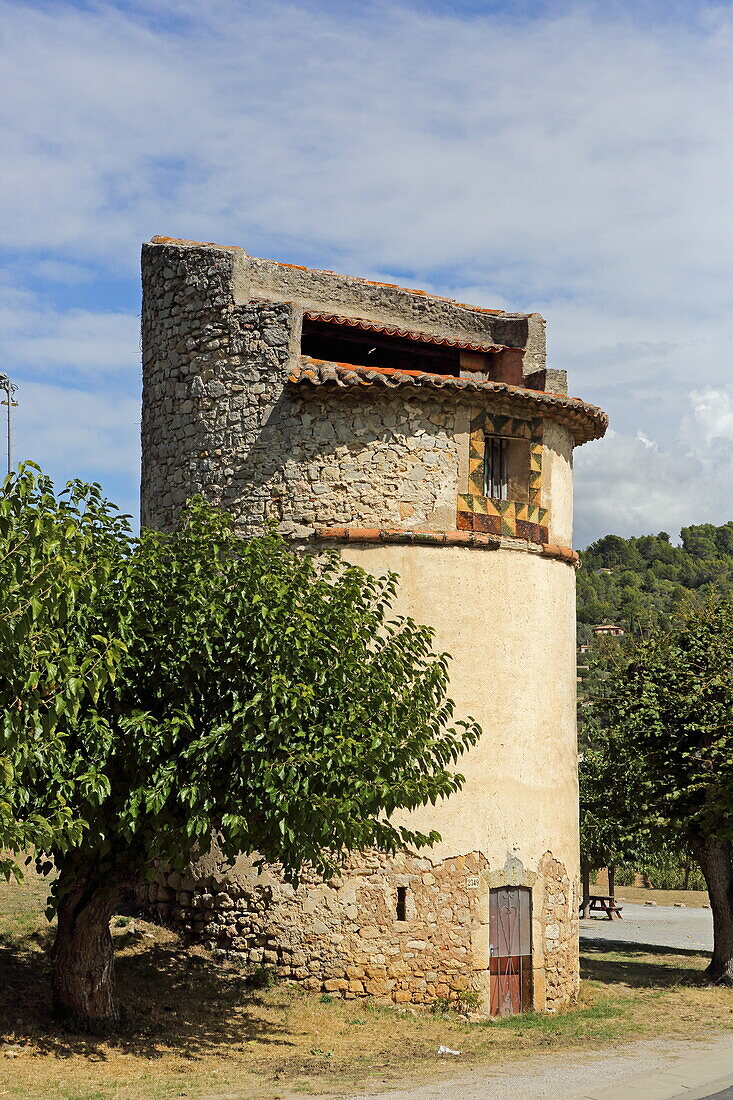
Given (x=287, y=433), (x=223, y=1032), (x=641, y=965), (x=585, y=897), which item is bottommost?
(x=585, y=897)

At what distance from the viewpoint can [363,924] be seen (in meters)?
15.4

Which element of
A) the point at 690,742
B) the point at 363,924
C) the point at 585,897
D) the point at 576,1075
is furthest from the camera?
the point at 585,897

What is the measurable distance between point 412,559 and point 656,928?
76.2ft

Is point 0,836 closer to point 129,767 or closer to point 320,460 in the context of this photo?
point 129,767

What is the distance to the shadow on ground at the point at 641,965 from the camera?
69.4 ft

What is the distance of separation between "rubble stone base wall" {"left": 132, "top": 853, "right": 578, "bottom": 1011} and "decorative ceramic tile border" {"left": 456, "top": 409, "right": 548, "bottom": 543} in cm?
490

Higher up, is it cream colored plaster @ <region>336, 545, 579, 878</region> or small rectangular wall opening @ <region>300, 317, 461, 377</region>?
small rectangular wall opening @ <region>300, 317, 461, 377</region>

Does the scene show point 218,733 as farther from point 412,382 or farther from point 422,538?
point 412,382

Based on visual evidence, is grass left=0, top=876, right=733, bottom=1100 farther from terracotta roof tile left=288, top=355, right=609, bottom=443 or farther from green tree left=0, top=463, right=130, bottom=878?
terracotta roof tile left=288, top=355, right=609, bottom=443

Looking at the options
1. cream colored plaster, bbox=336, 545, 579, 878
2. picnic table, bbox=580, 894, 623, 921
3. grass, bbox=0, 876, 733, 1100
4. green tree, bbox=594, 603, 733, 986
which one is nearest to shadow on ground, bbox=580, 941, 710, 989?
green tree, bbox=594, 603, 733, 986

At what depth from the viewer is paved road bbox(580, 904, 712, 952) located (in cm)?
3002

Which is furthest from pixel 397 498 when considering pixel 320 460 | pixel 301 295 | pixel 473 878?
pixel 473 878

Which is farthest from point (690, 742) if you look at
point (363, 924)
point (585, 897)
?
point (585, 897)

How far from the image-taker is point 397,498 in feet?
53.4
